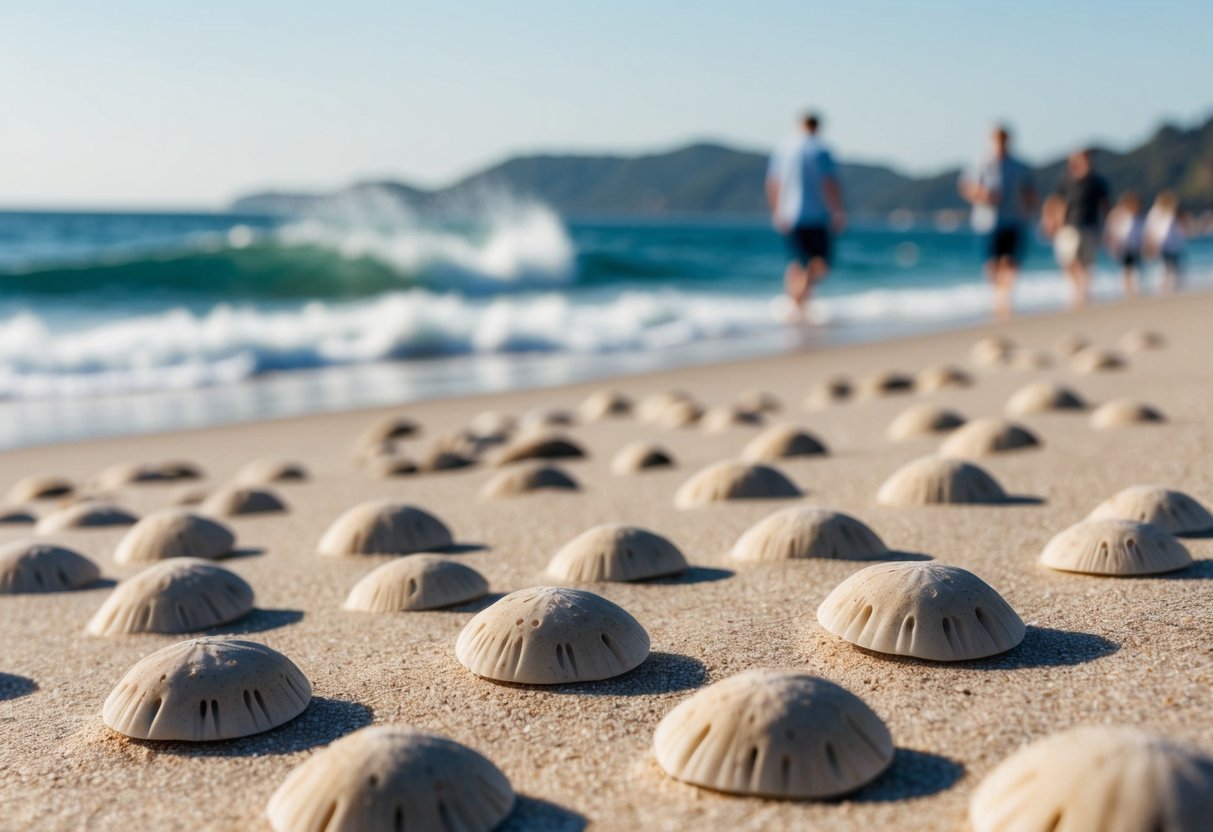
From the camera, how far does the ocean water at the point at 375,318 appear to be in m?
10.8

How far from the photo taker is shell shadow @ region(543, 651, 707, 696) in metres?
2.43

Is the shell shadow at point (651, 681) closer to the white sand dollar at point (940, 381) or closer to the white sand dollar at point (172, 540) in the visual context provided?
the white sand dollar at point (172, 540)

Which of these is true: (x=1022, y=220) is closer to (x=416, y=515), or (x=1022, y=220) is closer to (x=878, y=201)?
(x=416, y=515)

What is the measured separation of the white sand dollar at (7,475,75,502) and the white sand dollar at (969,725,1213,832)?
5056 millimetres

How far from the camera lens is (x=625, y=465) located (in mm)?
5316

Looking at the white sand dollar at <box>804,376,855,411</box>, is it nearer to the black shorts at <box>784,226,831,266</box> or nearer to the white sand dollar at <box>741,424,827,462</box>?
the white sand dollar at <box>741,424,827,462</box>

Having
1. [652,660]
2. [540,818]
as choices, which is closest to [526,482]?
[652,660]

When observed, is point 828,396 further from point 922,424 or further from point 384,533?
point 384,533

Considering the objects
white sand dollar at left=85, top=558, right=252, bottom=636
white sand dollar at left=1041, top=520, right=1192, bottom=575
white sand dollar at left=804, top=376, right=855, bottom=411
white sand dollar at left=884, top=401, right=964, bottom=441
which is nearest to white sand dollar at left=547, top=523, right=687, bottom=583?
white sand dollar at left=85, top=558, right=252, bottom=636

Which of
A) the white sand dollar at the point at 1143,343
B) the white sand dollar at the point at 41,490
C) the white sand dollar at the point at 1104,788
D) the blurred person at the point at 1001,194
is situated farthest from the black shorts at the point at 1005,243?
the white sand dollar at the point at 1104,788

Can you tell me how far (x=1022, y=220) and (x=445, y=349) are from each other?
6.75m

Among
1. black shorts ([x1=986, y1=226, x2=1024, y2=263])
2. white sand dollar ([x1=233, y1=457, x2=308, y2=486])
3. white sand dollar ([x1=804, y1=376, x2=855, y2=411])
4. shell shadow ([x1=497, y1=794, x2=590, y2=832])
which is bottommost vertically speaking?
white sand dollar ([x1=804, y1=376, x2=855, y2=411])

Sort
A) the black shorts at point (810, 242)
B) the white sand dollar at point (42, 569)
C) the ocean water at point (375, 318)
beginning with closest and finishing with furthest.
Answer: the white sand dollar at point (42, 569)
the ocean water at point (375, 318)
the black shorts at point (810, 242)

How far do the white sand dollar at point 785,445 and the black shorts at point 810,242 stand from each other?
7.42m
